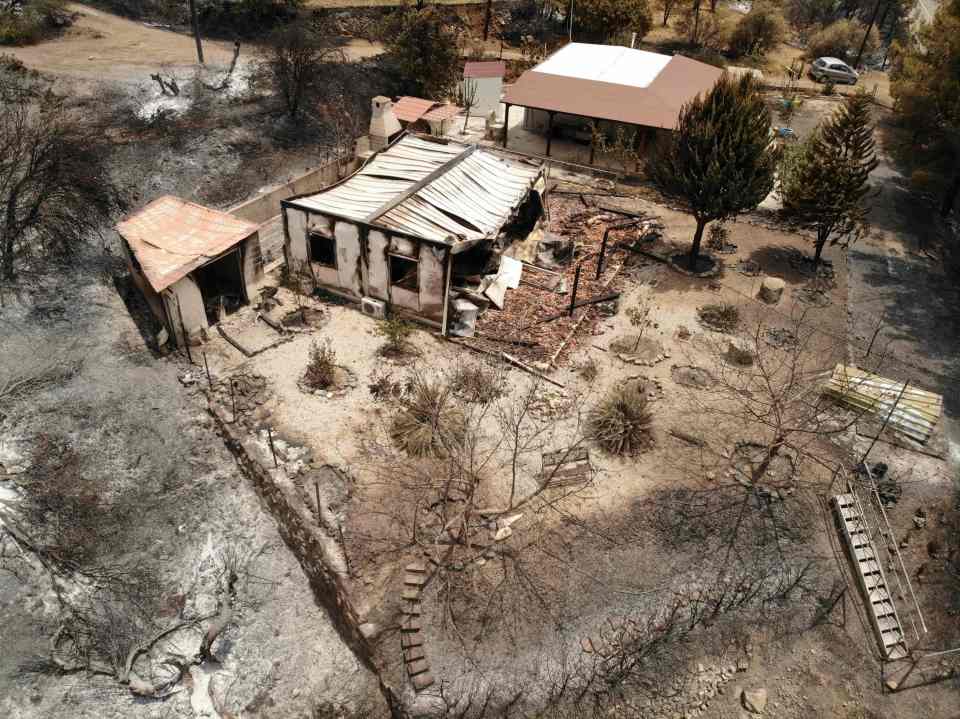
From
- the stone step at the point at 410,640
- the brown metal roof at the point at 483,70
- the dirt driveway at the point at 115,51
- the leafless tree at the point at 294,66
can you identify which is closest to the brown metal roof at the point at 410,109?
the brown metal roof at the point at 483,70

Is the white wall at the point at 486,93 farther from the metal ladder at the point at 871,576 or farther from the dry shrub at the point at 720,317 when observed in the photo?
the metal ladder at the point at 871,576

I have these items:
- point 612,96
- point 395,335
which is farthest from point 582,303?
point 612,96

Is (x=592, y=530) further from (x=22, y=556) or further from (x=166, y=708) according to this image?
(x=22, y=556)

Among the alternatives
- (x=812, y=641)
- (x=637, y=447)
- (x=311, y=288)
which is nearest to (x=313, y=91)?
(x=311, y=288)

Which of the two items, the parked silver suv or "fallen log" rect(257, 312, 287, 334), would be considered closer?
"fallen log" rect(257, 312, 287, 334)

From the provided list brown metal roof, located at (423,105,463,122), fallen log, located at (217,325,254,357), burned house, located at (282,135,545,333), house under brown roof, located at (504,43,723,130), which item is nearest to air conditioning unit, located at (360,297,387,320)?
burned house, located at (282,135,545,333)

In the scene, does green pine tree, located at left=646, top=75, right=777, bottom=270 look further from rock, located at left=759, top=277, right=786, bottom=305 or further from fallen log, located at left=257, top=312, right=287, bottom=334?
fallen log, located at left=257, top=312, right=287, bottom=334

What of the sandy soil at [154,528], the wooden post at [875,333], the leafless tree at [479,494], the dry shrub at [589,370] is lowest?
the sandy soil at [154,528]
